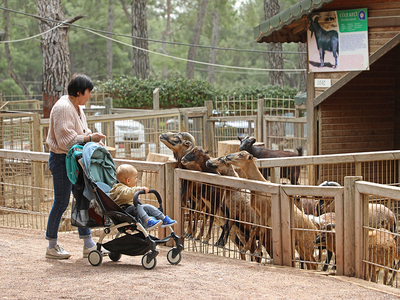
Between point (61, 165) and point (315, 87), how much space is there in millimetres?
6304

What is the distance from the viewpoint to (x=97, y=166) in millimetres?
4680

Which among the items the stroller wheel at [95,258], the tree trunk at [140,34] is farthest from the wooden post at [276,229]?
the tree trunk at [140,34]

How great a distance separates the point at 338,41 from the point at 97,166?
6348mm

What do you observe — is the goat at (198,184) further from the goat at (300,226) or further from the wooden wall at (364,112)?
the wooden wall at (364,112)

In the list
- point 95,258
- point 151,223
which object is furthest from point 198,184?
point 95,258

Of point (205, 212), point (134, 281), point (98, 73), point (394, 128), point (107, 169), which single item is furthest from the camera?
point (98, 73)

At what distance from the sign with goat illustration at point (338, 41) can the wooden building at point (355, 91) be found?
11 centimetres

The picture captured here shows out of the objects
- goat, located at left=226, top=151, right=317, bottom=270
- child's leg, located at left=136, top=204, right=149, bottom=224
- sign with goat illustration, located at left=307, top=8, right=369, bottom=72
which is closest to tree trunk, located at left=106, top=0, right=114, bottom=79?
sign with goat illustration, located at left=307, top=8, right=369, bottom=72

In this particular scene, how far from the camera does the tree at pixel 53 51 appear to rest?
504 inches

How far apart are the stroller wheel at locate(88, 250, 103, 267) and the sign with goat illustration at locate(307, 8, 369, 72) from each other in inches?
254

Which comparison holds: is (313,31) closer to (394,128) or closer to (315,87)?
(315,87)

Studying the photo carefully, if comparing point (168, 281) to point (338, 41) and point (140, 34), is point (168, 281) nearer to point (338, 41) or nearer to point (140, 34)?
point (338, 41)

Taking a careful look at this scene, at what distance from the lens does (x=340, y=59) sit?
9148 millimetres

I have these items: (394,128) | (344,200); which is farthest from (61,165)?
(394,128)
